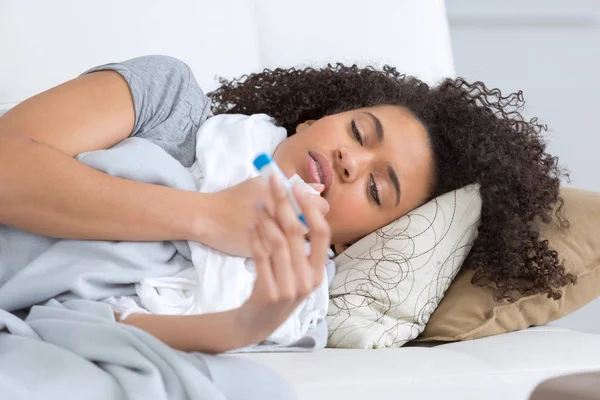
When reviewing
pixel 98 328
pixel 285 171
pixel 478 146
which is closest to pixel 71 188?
pixel 98 328

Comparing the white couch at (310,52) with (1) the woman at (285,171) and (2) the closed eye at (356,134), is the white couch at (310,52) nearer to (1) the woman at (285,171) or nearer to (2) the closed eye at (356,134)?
(1) the woman at (285,171)

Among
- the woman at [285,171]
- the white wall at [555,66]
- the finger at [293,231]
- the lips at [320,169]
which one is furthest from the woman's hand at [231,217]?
the white wall at [555,66]

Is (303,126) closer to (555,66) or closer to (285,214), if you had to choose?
(285,214)

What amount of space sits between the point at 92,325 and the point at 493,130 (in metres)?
0.83

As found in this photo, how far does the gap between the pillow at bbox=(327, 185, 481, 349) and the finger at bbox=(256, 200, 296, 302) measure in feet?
1.77

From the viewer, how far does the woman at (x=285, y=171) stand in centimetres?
101

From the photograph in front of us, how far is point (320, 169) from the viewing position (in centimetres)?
134

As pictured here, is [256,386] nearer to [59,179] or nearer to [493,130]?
[59,179]

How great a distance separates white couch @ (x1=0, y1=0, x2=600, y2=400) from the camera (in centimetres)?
114

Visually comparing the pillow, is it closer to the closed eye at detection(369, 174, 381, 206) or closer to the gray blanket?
the closed eye at detection(369, 174, 381, 206)

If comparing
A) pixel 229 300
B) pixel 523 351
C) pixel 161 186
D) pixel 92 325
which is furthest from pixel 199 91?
pixel 523 351

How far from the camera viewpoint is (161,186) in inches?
47.0

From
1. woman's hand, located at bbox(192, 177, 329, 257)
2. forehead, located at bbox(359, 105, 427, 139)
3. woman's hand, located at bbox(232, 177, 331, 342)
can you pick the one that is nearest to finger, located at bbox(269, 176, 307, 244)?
woman's hand, located at bbox(232, 177, 331, 342)

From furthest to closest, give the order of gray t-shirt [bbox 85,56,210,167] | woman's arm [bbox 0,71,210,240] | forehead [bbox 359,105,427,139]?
forehead [bbox 359,105,427,139] < gray t-shirt [bbox 85,56,210,167] < woman's arm [bbox 0,71,210,240]
